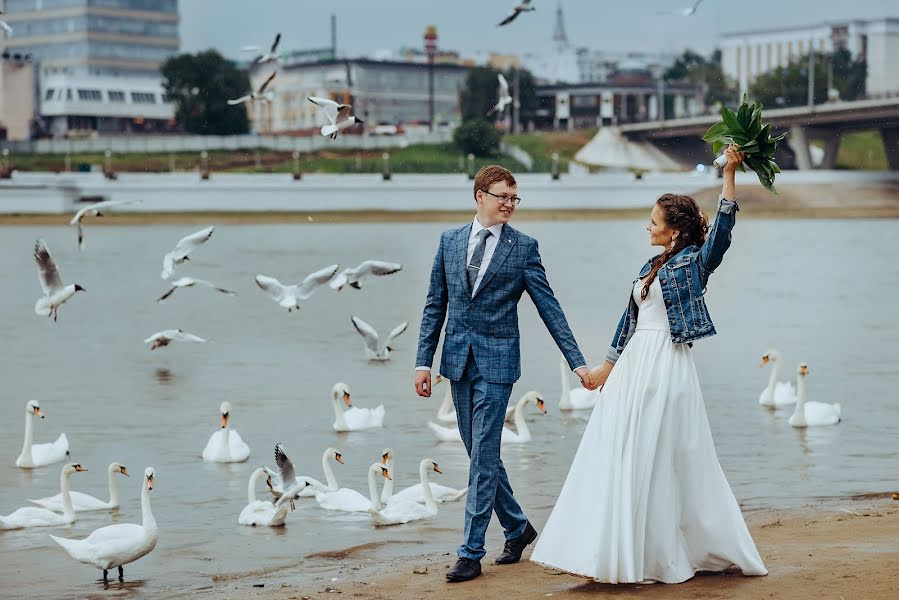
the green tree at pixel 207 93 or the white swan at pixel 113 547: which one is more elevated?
the green tree at pixel 207 93

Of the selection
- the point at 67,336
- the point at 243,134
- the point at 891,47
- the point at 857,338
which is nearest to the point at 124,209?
the point at 243,134

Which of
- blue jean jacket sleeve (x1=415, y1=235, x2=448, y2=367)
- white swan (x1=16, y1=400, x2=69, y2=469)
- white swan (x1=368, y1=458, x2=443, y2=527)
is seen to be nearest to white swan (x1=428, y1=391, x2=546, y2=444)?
white swan (x1=368, y1=458, x2=443, y2=527)

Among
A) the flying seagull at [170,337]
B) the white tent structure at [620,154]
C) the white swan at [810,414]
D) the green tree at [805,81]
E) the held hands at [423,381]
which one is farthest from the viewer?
the green tree at [805,81]

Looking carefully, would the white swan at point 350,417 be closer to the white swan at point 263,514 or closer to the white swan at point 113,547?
the white swan at point 263,514

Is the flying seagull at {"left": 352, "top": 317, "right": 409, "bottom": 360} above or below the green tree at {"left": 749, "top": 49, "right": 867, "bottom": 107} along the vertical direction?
below

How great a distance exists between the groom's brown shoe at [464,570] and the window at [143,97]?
418 ft

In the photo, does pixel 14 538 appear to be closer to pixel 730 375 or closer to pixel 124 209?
pixel 730 375

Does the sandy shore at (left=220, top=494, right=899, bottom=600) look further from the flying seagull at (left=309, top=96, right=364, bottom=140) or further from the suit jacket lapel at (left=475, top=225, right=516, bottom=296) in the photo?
the flying seagull at (left=309, top=96, right=364, bottom=140)

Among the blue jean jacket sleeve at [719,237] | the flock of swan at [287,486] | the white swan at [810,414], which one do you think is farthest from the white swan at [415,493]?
the white swan at [810,414]

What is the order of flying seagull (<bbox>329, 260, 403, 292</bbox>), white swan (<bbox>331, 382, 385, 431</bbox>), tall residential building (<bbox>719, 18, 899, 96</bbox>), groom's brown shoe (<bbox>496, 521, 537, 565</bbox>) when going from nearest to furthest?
1. groom's brown shoe (<bbox>496, 521, 537, 565</bbox>)
2. white swan (<bbox>331, 382, 385, 431</bbox>)
3. flying seagull (<bbox>329, 260, 403, 292</bbox>)
4. tall residential building (<bbox>719, 18, 899, 96</bbox>)

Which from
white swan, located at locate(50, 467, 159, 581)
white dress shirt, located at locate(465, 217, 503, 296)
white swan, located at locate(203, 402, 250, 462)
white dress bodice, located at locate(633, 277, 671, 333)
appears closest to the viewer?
white dress bodice, located at locate(633, 277, 671, 333)

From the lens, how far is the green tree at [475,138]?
96.1m

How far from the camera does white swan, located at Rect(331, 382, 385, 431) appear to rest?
1423cm

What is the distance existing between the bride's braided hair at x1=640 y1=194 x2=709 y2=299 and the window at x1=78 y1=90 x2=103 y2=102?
12298 cm
